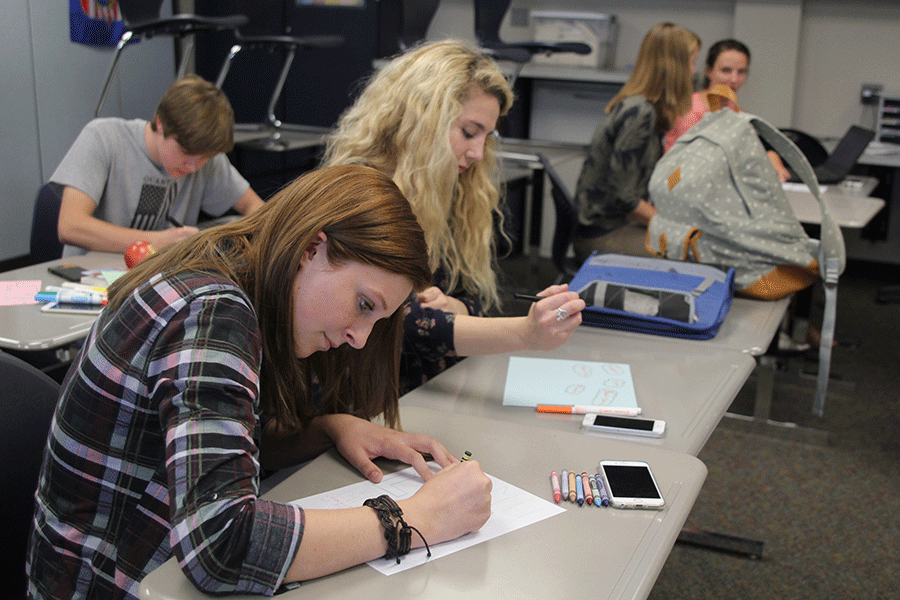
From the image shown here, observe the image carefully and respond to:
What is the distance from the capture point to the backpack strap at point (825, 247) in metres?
1.99

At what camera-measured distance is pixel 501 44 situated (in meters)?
4.20

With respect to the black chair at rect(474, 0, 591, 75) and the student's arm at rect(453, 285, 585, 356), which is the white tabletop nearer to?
the black chair at rect(474, 0, 591, 75)

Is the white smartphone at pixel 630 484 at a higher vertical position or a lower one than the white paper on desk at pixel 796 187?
lower

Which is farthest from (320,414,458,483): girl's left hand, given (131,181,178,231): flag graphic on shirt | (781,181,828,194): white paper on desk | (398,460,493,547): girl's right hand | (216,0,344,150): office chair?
(216,0,344,150): office chair

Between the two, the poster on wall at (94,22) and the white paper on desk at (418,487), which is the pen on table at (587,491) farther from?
the poster on wall at (94,22)

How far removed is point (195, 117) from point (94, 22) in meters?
2.91

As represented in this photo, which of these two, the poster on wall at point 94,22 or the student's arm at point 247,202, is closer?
the student's arm at point 247,202

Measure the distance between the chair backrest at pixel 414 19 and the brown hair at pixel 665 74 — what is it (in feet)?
4.51

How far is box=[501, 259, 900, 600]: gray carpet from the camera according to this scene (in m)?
2.00

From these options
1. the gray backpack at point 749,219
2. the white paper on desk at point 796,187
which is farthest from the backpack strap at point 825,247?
the white paper on desk at point 796,187

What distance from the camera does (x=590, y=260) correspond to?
2012 mm

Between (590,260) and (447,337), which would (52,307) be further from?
(590,260)

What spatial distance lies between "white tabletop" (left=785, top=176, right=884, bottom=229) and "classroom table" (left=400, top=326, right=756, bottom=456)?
1.25 meters

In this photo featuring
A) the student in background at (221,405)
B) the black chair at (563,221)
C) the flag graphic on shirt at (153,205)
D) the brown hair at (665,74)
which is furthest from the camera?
the brown hair at (665,74)
